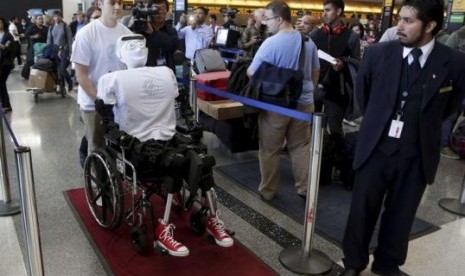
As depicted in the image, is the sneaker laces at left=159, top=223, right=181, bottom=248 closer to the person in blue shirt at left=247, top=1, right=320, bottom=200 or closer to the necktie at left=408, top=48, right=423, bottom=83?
the person in blue shirt at left=247, top=1, right=320, bottom=200

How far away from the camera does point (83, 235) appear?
2652 mm

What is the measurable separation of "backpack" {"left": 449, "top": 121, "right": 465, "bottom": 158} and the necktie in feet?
9.95

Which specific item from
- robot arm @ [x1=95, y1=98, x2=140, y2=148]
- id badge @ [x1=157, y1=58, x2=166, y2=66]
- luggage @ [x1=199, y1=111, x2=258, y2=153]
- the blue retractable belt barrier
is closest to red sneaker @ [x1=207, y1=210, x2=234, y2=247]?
robot arm @ [x1=95, y1=98, x2=140, y2=148]

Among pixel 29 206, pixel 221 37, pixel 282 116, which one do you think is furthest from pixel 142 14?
pixel 221 37

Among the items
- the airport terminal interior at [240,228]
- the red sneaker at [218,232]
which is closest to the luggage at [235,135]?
the airport terminal interior at [240,228]

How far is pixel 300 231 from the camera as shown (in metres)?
2.83

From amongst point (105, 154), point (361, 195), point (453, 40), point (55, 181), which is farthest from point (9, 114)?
point (453, 40)

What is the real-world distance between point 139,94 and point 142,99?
35 mm

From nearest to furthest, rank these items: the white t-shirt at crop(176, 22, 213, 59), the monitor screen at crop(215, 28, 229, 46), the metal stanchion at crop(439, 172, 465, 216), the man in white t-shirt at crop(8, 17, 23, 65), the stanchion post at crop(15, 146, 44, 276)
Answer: the stanchion post at crop(15, 146, 44, 276)
the metal stanchion at crop(439, 172, 465, 216)
the white t-shirt at crop(176, 22, 213, 59)
the man in white t-shirt at crop(8, 17, 23, 65)
the monitor screen at crop(215, 28, 229, 46)

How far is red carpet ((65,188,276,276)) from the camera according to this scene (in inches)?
89.6

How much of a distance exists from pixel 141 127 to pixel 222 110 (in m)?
1.53

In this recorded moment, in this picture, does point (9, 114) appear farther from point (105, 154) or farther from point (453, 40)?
point (453, 40)

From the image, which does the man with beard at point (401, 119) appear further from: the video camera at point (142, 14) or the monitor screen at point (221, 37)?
the monitor screen at point (221, 37)

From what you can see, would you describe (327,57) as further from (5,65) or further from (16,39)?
(16,39)
